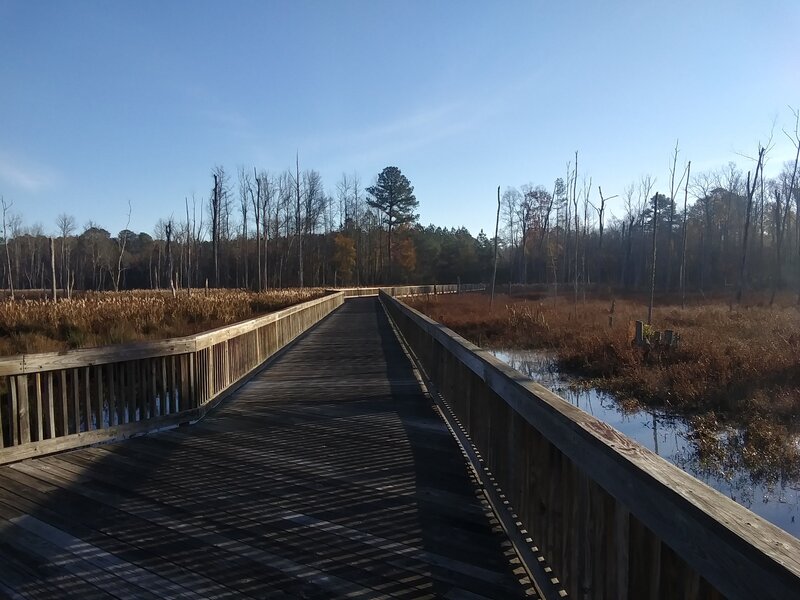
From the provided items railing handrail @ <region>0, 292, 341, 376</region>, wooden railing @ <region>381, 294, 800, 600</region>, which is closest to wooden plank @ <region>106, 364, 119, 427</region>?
railing handrail @ <region>0, 292, 341, 376</region>

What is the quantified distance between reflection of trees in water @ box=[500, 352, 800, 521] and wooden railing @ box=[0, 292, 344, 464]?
582 centimetres

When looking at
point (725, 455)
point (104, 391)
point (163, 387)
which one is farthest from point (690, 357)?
point (104, 391)

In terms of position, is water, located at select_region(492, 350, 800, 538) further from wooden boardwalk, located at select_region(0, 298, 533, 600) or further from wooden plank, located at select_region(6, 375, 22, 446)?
wooden plank, located at select_region(6, 375, 22, 446)

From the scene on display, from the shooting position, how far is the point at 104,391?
21.4 feet

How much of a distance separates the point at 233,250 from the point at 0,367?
291 ft

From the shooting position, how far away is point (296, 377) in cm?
1023

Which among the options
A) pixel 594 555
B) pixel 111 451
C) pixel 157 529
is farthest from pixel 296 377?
pixel 594 555

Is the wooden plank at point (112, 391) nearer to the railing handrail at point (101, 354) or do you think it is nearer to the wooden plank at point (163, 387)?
the railing handrail at point (101, 354)

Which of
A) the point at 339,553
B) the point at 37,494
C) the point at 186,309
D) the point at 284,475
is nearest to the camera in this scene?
the point at 339,553

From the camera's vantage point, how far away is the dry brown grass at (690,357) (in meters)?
11.1

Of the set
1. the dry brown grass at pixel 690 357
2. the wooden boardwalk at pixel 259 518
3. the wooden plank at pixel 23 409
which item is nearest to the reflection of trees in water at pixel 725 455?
the dry brown grass at pixel 690 357

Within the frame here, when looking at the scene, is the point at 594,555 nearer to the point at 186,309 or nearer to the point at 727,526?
the point at 727,526

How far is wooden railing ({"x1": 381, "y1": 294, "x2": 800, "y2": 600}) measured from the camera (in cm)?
146

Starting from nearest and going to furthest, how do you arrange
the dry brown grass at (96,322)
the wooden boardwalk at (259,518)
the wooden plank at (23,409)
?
the wooden boardwalk at (259,518) → the wooden plank at (23,409) → the dry brown grass at (96,322)
